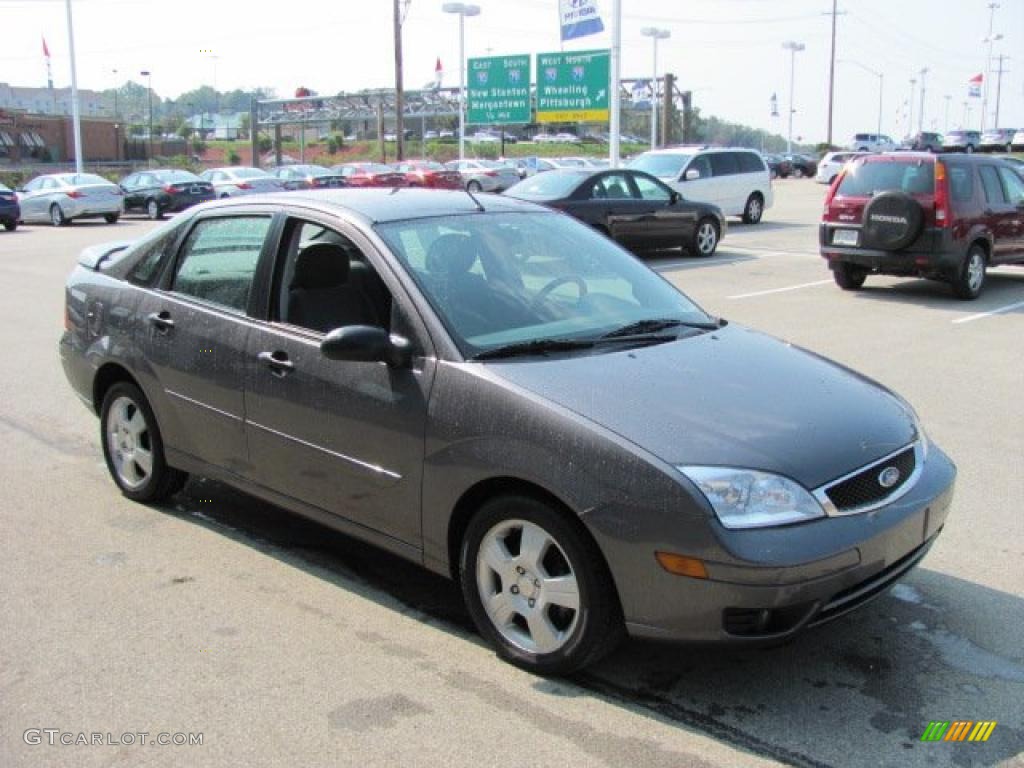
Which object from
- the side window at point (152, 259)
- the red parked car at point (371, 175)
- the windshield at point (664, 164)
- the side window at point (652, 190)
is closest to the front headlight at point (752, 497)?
the side window at point (152, 259)

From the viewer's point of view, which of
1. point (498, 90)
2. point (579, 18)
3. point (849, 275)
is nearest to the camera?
point (849, 275)

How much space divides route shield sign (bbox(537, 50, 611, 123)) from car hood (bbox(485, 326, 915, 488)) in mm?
31525

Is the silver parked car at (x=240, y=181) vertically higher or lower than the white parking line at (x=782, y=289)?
higher

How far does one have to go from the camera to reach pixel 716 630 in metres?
3.26

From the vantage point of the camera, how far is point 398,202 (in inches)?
185

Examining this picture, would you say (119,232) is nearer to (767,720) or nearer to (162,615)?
(162,615)

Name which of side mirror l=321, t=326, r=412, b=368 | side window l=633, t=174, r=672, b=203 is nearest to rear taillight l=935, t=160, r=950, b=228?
side window l=633, t=174, r=672, b=203

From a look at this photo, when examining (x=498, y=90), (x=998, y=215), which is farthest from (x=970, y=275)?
(x=498, y=90)

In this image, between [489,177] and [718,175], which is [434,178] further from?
[718,175]

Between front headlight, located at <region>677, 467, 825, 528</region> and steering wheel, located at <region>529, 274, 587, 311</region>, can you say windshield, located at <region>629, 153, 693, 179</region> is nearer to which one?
steering wheel, located at <region>529, 274, 587, 311</region>

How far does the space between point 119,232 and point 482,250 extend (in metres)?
24.9

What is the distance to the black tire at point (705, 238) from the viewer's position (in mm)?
18344

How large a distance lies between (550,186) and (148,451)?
12.8 metres

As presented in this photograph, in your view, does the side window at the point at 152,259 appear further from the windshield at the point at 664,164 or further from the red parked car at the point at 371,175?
the red parked car at the point at 371,175
